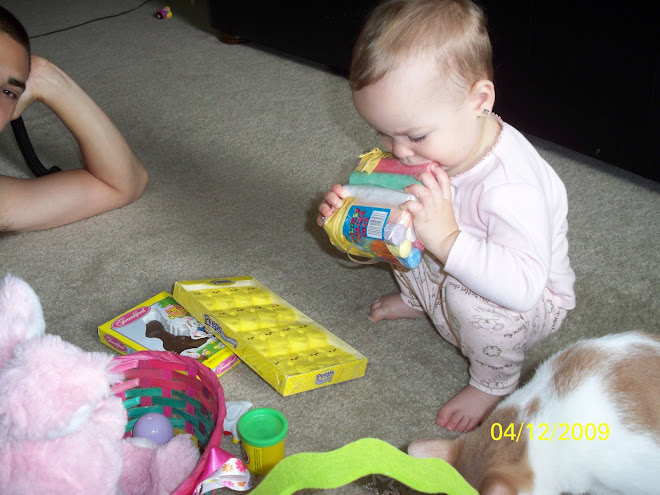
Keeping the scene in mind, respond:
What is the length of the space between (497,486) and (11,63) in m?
1.05

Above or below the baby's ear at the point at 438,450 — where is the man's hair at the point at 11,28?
above

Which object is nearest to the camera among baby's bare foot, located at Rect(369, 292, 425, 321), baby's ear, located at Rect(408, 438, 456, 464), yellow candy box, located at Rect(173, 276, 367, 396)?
baby's ear, located at Rect(408, 438, 456, 464)

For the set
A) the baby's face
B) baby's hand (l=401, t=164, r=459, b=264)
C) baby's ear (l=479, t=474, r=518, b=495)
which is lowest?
baby's ear (l=479, t=474, r=518, b=495)

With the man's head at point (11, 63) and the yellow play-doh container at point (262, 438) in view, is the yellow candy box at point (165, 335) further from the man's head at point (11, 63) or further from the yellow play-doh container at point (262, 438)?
the man's head at point (11, 63)

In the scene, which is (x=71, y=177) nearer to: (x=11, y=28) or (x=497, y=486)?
(x=11, y=28)

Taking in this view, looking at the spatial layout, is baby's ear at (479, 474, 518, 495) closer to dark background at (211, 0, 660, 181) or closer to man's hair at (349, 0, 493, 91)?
man's hair at (349, 0, 493, 91)

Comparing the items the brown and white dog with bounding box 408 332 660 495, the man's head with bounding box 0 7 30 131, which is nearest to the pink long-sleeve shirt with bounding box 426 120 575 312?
the brown and white dog with bounding box 408 332 660 495

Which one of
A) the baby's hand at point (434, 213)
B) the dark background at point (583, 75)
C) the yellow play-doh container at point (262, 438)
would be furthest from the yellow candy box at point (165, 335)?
the dark background at point (583, 75)

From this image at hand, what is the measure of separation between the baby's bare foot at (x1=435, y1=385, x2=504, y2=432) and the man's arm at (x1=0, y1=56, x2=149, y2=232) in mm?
854

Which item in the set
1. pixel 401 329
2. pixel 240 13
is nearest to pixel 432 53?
pixel 401 329

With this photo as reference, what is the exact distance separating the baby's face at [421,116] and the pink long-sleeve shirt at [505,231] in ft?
0.16

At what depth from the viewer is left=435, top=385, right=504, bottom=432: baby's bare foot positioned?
97 centimetres

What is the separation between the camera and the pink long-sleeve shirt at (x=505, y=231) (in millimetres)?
871

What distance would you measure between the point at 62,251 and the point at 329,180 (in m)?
0.59
